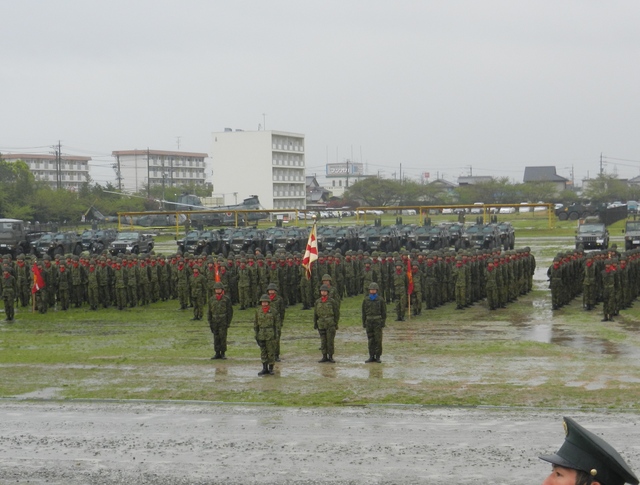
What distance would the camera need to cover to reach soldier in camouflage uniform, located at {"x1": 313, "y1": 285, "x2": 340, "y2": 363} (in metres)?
15.6

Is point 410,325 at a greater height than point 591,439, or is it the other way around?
point 591,439

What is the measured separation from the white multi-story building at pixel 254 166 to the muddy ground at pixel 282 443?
7909 cm

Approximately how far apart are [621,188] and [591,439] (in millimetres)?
107382

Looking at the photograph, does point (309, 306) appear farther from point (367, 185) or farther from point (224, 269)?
point (367, 185)

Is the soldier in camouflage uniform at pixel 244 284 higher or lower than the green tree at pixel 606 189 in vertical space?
lower

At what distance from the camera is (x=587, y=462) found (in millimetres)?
3148

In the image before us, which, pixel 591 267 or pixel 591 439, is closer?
pixel 591 439

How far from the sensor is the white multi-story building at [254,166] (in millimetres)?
92312

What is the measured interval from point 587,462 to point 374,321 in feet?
41.0

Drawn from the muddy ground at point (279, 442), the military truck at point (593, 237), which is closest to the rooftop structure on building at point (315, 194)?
the military truck at point (593, 237)

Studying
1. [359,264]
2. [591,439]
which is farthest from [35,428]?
[359,264]

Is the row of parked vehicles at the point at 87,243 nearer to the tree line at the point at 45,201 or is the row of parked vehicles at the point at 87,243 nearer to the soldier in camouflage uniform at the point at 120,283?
the soldier in camouflage uniform at the point at 120,283

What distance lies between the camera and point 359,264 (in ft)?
87.6

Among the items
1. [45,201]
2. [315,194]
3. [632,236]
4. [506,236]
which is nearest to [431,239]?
[506,236]
